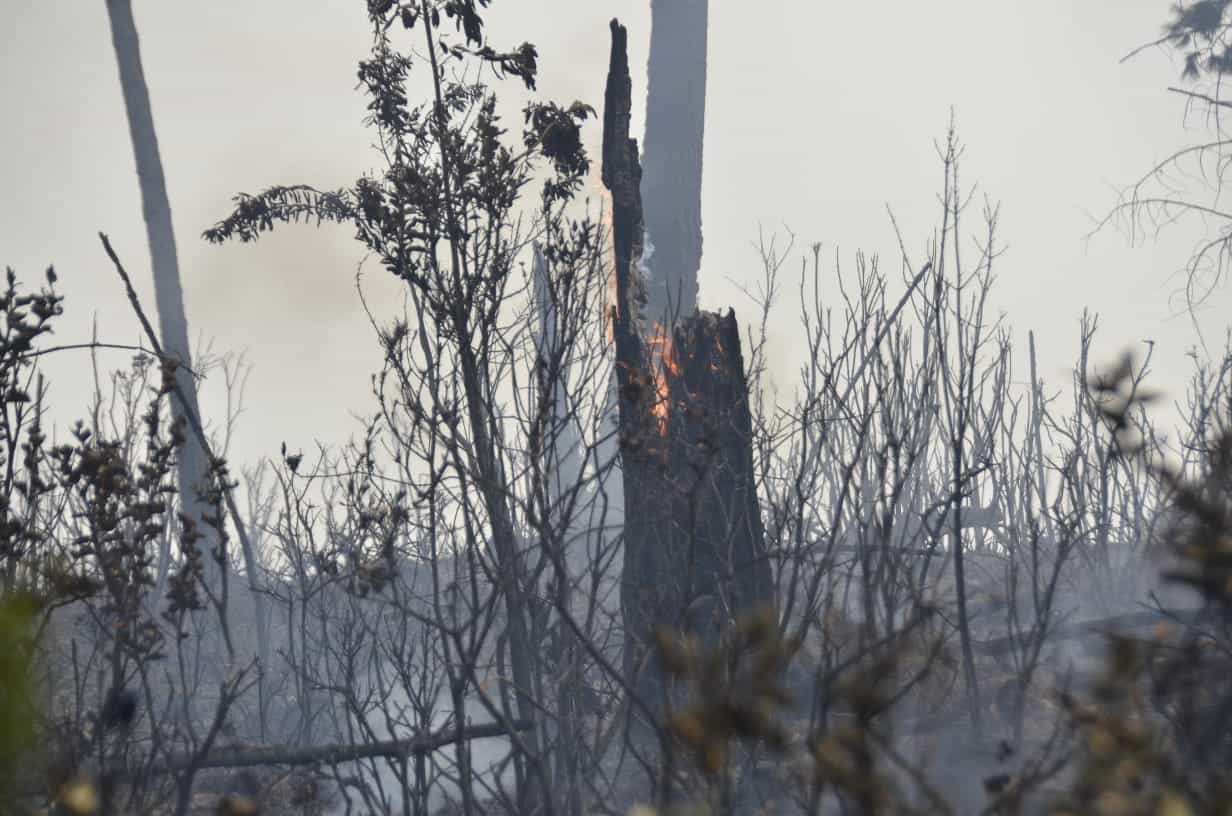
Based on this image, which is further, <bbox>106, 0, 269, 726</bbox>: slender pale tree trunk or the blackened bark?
<bbox>106, 0, 269, 726</bbox>: slender pale tree trunk

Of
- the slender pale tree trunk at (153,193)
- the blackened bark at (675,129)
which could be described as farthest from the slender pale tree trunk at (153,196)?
the blackened bark at (675,129)

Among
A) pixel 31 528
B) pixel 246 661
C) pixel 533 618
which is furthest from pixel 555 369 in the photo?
pixel 246 661

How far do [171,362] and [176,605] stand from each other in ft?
2.67

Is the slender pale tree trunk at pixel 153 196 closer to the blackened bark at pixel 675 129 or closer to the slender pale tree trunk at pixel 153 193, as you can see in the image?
the slender pale tree trunk at pixel 153 193

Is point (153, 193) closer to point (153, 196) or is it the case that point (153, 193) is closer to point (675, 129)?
point (153, 196)

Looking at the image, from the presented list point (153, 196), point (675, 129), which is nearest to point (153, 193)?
point (153, 196)

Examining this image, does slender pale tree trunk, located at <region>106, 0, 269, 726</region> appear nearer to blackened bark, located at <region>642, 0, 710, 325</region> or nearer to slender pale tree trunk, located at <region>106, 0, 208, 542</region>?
slender pale tree trunk, located at <region>106, 0, 208, 542</region>

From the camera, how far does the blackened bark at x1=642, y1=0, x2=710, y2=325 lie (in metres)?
14.4

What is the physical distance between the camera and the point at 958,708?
767 centimetres

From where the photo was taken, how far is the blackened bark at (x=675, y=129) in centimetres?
1439

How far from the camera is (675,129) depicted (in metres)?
15.0

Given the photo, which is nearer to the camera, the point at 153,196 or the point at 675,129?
the point at 675,129

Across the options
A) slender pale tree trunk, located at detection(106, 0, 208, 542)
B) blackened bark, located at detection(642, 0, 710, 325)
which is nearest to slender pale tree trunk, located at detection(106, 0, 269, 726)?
slender pale tree trunk, located at detection(106, 0, 208, 542)

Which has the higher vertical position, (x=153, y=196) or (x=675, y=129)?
(x=675, y=129)
